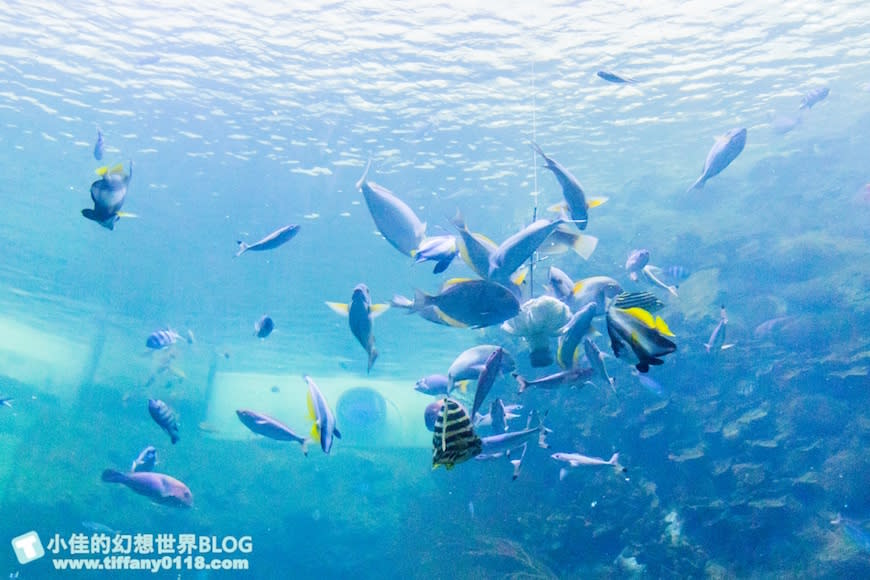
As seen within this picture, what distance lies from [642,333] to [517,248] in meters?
1.39

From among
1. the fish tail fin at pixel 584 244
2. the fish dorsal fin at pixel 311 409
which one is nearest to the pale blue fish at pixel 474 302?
the fish tail fin at pixel 584 244

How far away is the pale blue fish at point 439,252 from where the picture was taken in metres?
3.80

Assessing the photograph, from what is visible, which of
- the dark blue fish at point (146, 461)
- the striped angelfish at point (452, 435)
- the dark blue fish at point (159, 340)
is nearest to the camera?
the striped angelfish at point (452, 435)


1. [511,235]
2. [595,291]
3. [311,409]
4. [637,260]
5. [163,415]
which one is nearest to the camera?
[311,409]

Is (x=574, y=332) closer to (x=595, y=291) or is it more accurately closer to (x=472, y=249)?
(x=595, y=291)

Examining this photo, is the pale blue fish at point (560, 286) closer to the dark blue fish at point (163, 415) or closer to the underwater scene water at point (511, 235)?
the underwater scene water at point (511, 235)

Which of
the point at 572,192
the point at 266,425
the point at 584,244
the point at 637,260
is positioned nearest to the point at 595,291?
the point at 584,244

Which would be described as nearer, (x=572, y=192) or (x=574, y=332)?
(x=574, y=332)

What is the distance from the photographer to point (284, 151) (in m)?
15.5

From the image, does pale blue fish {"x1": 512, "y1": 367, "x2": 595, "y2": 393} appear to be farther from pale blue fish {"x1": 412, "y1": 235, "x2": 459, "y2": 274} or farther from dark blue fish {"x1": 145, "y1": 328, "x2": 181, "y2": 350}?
dark blue fish {"x1": 145, "y1": 328, "x2": 181, "y2": 350}

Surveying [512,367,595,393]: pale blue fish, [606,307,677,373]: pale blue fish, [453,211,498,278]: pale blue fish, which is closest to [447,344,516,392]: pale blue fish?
[512,367,595,393]: pale blue fish

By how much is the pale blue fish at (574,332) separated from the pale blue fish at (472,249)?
2.45 ft

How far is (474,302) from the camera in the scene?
12.2 feet

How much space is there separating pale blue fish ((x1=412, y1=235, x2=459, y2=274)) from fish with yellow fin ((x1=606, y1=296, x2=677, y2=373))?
62.6 inches
